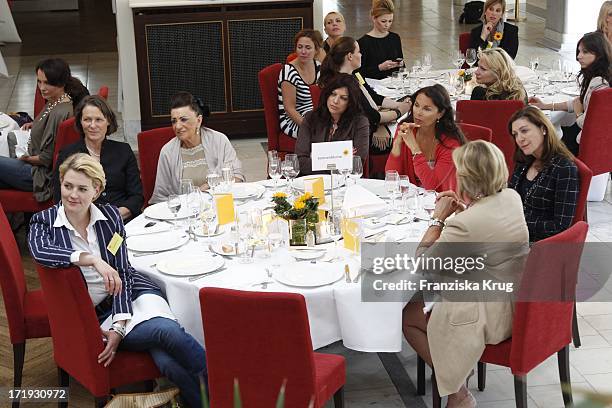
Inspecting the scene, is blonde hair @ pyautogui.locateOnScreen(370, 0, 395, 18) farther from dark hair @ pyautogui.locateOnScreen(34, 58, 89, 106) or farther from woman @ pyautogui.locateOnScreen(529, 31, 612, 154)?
dark hair @ pyautogui.locateOnScreen(34, 58, 89, 106)

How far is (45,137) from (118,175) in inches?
35.9

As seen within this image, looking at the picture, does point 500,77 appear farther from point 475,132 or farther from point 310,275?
point 310,275

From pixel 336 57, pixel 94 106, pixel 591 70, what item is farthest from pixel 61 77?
pixel 591 70

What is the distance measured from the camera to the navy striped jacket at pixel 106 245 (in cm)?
365

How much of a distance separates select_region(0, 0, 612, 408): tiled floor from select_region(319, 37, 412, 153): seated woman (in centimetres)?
147

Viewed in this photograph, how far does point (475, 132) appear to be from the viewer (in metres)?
5.05

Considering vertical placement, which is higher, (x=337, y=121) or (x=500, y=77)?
(x=500, y=77)

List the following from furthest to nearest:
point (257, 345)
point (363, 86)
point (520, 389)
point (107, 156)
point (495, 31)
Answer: point (495, 31) → point (363, 86) → point (107, 156) → point (520, 389) → point (257, 345)

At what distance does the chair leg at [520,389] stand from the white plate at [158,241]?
1.55 meters

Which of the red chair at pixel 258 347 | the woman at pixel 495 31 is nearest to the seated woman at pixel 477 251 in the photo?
the red chair at pixel 258 347

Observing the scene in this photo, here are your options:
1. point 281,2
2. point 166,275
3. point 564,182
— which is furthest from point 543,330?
point 281,2

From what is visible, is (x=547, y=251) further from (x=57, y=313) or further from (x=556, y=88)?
(x=556, y=88)

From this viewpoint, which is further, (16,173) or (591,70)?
(591,70)

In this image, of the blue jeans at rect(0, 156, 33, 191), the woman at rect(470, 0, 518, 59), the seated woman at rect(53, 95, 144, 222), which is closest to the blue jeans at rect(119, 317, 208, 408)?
the seated woman at rect(53, 95, 144, 222)
